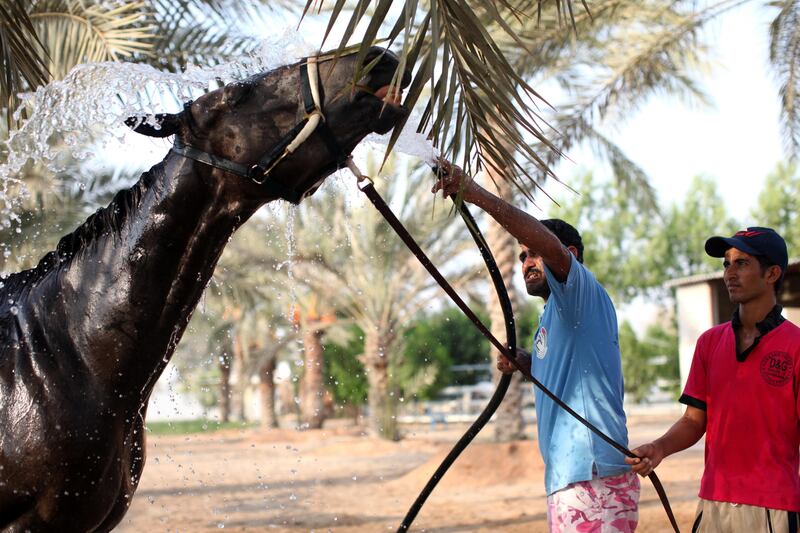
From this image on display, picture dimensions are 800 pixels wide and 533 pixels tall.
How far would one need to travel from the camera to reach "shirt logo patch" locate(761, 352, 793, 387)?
3.12m

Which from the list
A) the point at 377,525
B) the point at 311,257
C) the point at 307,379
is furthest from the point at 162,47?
the point at 307,379

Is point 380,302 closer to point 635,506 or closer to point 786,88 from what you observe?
point 786,88

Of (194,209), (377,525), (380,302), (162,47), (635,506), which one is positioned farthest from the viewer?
(380,302)

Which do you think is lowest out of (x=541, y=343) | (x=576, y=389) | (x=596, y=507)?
(x=596, y=507)

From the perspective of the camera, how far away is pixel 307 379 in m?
24.2

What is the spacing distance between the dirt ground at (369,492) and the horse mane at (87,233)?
13.4 ft

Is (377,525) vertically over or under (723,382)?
under

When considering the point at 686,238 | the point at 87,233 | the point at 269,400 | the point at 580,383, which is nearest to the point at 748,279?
the point at 580,383

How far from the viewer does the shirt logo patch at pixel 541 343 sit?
11.3 ft

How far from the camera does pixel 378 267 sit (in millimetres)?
18625

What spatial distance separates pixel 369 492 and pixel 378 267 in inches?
268

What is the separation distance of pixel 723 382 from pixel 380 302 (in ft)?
52.0

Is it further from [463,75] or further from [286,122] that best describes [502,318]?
[286,122]

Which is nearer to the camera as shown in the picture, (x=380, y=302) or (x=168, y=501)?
(x=168, y=501)
